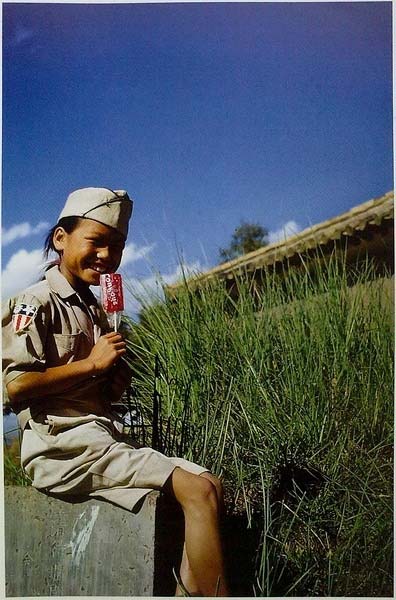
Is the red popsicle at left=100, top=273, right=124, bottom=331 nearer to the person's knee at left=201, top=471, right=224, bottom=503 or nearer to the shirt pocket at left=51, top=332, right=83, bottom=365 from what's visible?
the shirt pocket at left=51, top=332, right=83, bottom=365

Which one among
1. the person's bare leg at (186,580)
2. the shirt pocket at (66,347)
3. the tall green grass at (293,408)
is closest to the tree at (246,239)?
the tall green grass at (293,408)

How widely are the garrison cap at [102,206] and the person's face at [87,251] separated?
0.03 m

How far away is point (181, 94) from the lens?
3668 mm

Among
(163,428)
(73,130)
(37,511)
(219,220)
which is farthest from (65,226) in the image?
(37,511)

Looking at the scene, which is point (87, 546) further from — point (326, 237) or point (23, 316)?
point (326, 237)

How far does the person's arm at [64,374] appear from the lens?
3.48 metres

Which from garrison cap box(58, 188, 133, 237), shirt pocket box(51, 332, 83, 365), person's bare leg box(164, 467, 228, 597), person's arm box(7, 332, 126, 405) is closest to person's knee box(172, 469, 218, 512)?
person's bare leg box(164, 467, 228, 597)

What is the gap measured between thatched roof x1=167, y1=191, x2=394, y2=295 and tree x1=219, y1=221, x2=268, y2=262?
0.03 m

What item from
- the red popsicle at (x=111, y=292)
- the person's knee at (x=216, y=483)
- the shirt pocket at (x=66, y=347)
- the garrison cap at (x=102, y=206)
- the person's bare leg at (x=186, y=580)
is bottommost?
the person's bare leg at (x=186, y=580)

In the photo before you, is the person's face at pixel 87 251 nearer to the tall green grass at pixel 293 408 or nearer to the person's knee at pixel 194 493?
the tall green grass at pixel 293 408

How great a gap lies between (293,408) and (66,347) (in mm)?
1042

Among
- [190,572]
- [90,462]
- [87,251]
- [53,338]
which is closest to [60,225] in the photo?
[87,251]

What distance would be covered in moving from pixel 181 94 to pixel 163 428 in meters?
1.52

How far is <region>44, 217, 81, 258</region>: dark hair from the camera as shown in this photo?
361 cm
